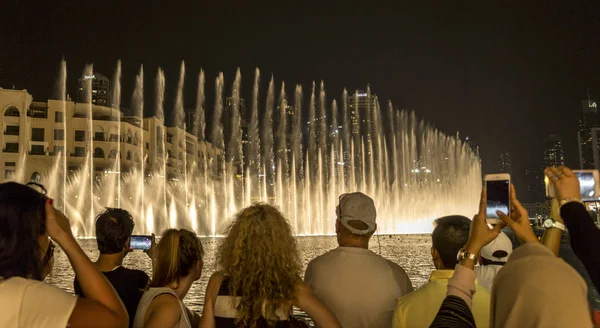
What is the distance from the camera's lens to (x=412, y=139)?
2202 inches

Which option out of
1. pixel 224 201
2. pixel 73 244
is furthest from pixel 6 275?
pixel 224 201

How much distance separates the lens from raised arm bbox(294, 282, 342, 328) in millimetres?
3305

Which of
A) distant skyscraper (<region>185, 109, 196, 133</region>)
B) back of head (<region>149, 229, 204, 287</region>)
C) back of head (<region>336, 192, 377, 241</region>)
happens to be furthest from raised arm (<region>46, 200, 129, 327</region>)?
distant skyscraper (<region>185, 109, 196, 133</region>)

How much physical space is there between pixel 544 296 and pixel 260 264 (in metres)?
1.81

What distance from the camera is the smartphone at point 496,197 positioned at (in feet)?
8.79

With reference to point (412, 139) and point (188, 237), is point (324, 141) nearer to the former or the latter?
point (412, 139)

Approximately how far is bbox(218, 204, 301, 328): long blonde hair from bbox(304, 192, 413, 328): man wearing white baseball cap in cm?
51

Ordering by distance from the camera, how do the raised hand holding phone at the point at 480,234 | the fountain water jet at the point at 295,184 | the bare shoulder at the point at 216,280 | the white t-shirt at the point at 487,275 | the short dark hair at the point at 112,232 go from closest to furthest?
1. the raised hand holding phone at the point at 480,234
2. the bare shoulder at the point at 216,280
3. the white t-shirt at the point at 487,275
4. the short dark hair at the point at 112,232
5. the fountain water jet at the point at 295,184

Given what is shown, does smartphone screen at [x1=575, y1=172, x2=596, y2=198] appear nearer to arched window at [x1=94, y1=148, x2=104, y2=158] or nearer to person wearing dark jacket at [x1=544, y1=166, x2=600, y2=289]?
person wearing dark jacket at [x1=544, y1=166, x2=600, y2=289]

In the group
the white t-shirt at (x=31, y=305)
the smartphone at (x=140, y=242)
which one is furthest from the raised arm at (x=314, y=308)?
the smartphone at (x=140, y=242)

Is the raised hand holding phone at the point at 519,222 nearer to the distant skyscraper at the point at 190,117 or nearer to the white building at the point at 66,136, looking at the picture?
Answer: the white building at the point at 66,136

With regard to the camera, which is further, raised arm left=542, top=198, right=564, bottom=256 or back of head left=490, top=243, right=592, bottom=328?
raised arm left=542, top=198, right=564, bottom=256

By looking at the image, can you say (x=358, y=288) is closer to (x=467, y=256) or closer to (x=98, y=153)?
(x=467, y=256)

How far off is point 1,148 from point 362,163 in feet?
138
